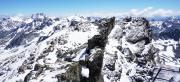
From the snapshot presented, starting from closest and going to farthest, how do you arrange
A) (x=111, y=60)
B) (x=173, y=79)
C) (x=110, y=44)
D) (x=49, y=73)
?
(x=173, y=79) < (x=49, y=73) < (x=111, y=60) < (x=110, y=44)

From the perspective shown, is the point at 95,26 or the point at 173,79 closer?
the point at 173,79

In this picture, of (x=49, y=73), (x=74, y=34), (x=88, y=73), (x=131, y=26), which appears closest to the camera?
(x=88, y=73)

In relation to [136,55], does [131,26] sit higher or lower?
higher

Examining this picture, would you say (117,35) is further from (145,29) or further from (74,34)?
(74,34)

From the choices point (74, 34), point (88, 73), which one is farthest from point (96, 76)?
point (74, 34)

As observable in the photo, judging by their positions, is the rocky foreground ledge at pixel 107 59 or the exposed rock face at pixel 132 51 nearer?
the rocky foreground ledge at pixel 107 59

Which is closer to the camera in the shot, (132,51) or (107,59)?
(107,59)

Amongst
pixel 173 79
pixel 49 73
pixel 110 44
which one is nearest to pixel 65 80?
pixel 49 73

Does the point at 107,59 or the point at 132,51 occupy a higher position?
the point at 107,59

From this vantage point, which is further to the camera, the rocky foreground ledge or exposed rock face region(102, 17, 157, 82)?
exposed rock face region(102, 17, 157, 82)
